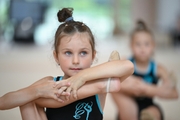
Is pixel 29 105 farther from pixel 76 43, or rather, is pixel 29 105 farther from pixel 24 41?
pixel 24 41

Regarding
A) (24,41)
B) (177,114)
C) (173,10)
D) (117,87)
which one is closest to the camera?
(117,87)

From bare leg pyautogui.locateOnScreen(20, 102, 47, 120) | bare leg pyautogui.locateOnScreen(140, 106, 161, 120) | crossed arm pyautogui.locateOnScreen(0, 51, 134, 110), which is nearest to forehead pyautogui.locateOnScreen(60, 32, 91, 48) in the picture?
crossed arm pyautogui.locateOnScreen(0, 51, 134, 110)

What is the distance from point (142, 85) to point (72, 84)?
1.06 m

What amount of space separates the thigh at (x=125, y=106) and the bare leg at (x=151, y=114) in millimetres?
109

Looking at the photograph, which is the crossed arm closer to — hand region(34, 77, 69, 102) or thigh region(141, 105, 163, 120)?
hand region(34, 77, 69, 102)

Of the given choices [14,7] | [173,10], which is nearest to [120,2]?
[173,10]

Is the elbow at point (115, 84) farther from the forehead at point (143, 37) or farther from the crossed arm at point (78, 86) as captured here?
the forehead at point (143, 37)

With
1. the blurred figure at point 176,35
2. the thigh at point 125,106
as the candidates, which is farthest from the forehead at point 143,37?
the blurred figure at point 176,35

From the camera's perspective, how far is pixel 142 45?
212cm

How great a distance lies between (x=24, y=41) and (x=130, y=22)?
7.05 ft

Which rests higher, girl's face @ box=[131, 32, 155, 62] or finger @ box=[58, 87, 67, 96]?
finger @ box=[58, 87, 67, 96]

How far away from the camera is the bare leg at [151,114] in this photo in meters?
1.74

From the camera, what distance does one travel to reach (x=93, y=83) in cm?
107

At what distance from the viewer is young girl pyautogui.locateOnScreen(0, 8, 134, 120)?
103 centimetres
